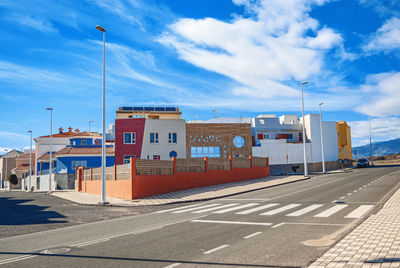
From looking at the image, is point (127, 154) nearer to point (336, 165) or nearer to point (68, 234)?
point (68, 234)

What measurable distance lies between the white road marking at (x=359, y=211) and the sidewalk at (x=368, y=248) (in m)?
1.49

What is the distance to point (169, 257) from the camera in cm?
711

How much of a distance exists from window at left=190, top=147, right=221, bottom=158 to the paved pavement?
3684 centimetres

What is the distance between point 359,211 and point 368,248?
6.39 meters

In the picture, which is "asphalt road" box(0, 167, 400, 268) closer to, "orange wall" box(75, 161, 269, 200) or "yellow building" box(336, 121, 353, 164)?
"orange wall" box(75, 161, 269, 200)

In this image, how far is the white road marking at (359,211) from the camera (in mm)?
11812

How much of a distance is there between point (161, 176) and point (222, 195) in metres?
5.04

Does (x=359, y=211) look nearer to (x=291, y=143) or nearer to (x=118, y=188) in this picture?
(x=118, y=188)

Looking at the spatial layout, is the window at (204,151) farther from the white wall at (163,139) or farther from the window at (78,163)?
the window at (78,163)

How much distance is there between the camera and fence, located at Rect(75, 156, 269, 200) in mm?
22953

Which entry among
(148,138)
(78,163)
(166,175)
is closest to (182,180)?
(166,175)

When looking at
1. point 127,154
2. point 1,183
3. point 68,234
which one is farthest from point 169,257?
point 1,183

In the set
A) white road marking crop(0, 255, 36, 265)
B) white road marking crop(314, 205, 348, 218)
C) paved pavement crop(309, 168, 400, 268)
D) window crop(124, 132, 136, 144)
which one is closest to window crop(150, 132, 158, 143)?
window crop(124, 132, 136, 144)

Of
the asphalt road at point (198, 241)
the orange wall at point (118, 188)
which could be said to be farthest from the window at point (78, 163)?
the asphalt road at point (198, 241)
